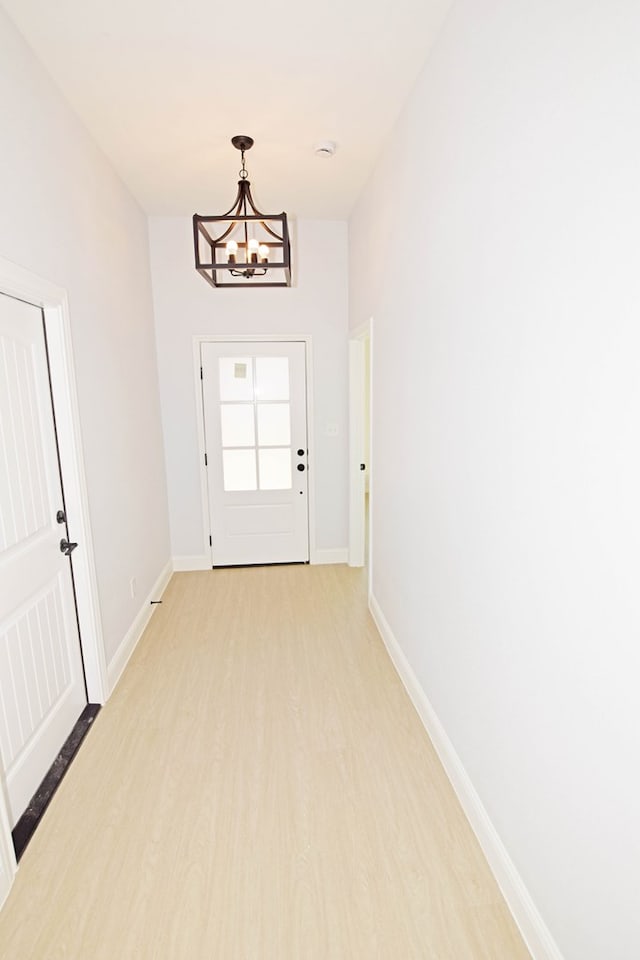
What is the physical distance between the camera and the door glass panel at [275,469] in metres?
4.27

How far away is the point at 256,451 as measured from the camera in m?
4.25

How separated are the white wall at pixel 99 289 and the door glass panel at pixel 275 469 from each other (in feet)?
2.76

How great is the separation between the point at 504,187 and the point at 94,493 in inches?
87.9

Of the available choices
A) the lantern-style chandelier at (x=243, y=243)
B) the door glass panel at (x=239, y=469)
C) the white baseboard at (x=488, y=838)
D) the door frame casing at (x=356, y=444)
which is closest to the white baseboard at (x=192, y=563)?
the door glass panel at (x=239, y=469)

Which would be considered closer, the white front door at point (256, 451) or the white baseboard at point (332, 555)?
the white front door at point (256, 451)

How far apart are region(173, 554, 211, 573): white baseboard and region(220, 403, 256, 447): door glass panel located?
1027 mm

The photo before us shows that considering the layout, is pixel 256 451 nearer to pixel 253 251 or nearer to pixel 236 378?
pixel 236 378

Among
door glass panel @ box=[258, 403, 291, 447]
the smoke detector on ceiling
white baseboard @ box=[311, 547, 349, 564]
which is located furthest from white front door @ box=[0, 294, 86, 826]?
white baseboard @ box=[311, 547, 349, 564]

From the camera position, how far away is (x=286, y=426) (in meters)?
4.22

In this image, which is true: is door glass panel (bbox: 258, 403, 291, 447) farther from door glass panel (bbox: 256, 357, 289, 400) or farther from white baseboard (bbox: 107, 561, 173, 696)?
white baseboard (bbox: 107, 561, 173, 696)

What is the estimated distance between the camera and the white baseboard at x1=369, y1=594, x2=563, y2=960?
4.55ft

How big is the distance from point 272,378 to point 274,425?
393 mm

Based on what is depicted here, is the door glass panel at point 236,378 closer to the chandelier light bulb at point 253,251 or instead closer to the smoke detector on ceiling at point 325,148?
the smoke detector on ceiling at point 325,148

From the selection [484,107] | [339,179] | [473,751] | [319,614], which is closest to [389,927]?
[473,751]
